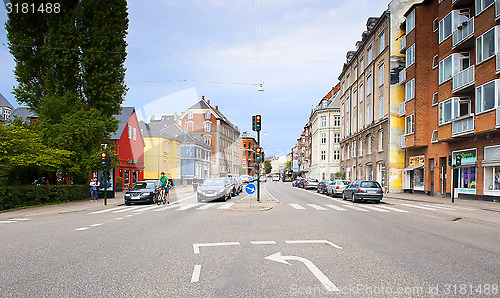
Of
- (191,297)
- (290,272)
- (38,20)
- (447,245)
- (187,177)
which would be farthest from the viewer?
(187,177)

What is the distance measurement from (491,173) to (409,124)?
1055cm

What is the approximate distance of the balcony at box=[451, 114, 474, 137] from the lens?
24125 mm

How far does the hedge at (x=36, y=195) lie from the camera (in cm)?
1798

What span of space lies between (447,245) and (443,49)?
79.0 ft

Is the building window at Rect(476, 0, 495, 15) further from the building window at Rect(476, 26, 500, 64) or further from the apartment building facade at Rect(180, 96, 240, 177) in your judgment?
the apartment building facade at Rect(180, 96, 240, 177)

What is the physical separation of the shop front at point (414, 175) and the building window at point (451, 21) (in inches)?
400

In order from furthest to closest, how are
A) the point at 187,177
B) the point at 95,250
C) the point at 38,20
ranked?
the point at 187,177, the point at 38,20, the point at 95,250

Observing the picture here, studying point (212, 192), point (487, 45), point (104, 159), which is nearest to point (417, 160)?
point (487, 45)

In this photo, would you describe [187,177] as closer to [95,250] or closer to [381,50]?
[381,50]

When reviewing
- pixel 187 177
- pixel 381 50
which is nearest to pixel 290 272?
pixel 381 50

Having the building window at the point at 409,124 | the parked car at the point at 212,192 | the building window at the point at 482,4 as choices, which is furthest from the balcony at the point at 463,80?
the parked car at the point at 212,192

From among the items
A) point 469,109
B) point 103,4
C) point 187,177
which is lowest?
A: point 187,177

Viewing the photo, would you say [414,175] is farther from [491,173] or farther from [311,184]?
[311,184]

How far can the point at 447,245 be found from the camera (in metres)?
8.16
